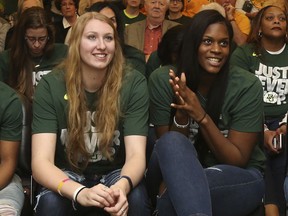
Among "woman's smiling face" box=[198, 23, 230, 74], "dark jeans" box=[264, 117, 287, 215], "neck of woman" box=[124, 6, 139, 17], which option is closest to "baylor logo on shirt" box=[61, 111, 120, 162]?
"woman's smiling face" box=[198, 23, 230, 74]

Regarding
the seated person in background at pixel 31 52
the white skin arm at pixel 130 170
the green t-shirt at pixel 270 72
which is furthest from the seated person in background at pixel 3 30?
the white skin arm at pixel 130 170

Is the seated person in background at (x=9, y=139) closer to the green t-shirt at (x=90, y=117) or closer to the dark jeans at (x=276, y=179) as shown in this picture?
the green t-shirt at (x=90, y=117)

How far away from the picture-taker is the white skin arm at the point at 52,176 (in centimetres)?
195

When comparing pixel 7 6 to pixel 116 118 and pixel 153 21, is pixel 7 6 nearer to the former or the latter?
pixel 153 21

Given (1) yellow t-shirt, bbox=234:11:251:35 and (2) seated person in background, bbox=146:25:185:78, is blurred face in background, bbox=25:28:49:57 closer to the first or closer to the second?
(2) seated person in background, bbox=146:25:185:78

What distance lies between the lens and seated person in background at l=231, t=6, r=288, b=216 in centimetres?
285

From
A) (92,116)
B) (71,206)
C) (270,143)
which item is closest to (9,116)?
(92,116)

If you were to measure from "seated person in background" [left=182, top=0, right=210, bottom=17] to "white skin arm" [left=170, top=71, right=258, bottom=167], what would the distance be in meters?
2.75

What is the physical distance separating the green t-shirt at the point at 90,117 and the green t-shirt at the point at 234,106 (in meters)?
0.14

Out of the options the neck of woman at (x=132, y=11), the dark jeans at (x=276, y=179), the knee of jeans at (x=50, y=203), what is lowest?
the dark jeans at (x=276, y=179)

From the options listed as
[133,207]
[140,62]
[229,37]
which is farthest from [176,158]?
[140,62]

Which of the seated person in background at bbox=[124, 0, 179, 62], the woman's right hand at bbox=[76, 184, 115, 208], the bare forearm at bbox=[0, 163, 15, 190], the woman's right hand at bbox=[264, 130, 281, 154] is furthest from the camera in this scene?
the seated person in background at bbox=[124, 0, 179, 62]

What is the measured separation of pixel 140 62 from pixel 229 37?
3.12 feet

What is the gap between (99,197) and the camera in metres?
1.94
